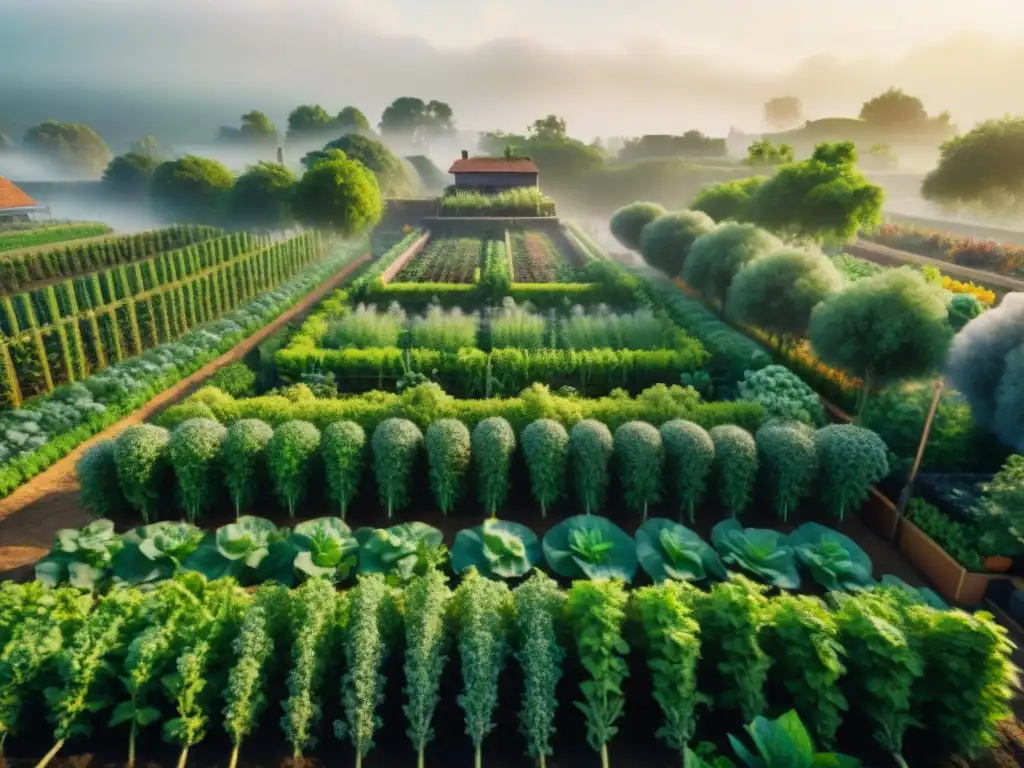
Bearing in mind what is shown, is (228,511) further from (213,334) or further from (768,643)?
(213,334)

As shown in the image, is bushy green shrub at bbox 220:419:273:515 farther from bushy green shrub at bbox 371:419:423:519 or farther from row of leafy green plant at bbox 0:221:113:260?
row of leafy green plant at bbox 0:221:113:260

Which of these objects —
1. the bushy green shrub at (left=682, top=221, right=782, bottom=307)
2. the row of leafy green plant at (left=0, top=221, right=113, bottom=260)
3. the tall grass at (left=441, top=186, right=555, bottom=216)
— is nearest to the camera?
the bushy green shrub at (left=682, top=221, right=782, bottom=307)

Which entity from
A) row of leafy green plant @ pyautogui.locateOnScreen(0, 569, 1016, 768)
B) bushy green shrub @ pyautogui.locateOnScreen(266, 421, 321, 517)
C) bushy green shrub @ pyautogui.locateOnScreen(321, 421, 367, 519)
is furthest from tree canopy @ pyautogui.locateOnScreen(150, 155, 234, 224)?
row of leafy green plant @ pyautogui.locateOnScreen(0, 569, 1016, 768)

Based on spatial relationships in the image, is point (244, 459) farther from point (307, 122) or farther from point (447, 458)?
point (307, 122)

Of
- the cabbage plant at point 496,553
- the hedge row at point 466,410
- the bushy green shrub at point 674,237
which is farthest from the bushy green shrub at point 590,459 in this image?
the bushy green shrub at point 674,237

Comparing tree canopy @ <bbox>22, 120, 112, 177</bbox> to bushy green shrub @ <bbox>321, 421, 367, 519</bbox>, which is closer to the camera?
bushy green shrub @ <bbox>321, 421, 367, 519</bbox>

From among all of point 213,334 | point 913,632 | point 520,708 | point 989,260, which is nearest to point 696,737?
point 520,708
